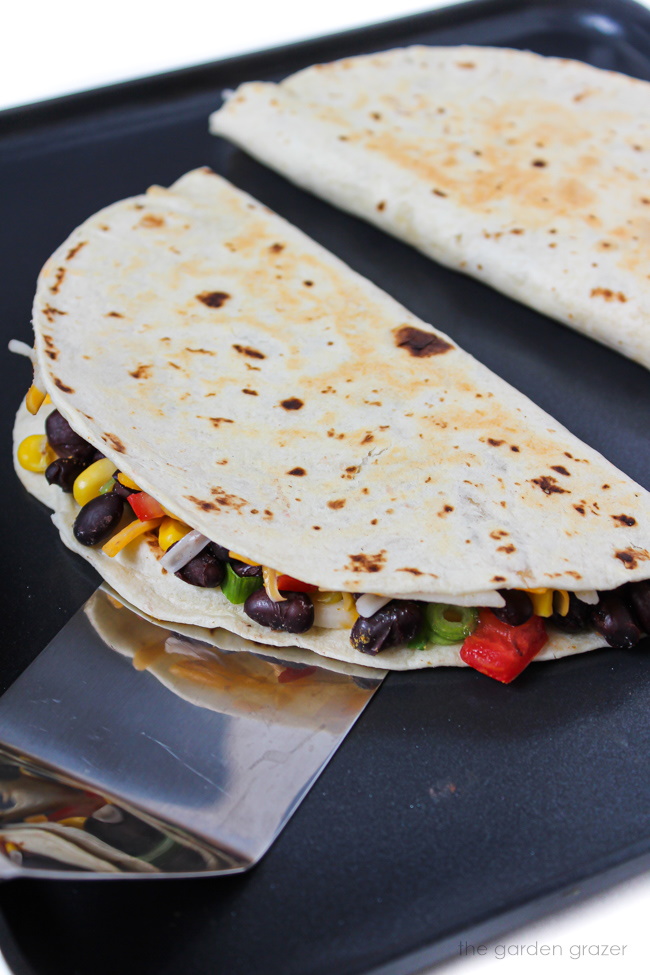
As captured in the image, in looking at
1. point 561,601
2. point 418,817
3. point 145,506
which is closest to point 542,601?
point 561,601

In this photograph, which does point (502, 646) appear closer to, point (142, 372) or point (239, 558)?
point (239, 558)

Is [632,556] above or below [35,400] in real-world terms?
above

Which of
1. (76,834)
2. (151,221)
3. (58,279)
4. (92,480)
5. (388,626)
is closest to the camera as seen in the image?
(76,834)

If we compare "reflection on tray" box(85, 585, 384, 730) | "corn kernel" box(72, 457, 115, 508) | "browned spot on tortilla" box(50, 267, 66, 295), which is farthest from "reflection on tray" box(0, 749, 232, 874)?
"browned spot on tortilla" box(50, 267, 66, 295)

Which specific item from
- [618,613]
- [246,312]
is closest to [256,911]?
[618,613]

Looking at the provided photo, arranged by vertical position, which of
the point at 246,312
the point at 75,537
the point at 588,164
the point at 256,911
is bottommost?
the point at 256,911

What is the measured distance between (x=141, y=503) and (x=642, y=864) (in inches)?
61.0

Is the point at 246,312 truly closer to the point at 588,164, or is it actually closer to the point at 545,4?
the point at 588,164

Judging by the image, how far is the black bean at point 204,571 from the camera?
2590mm

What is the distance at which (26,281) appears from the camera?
368 cm

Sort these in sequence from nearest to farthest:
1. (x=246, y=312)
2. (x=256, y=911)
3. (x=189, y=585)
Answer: (x=256, y=911)
(x=189, y=585)
(x=246, y=312)

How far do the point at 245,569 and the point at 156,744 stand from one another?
499 millimetres

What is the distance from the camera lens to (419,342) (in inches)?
119

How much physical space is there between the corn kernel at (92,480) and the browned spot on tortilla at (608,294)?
5.60ft
